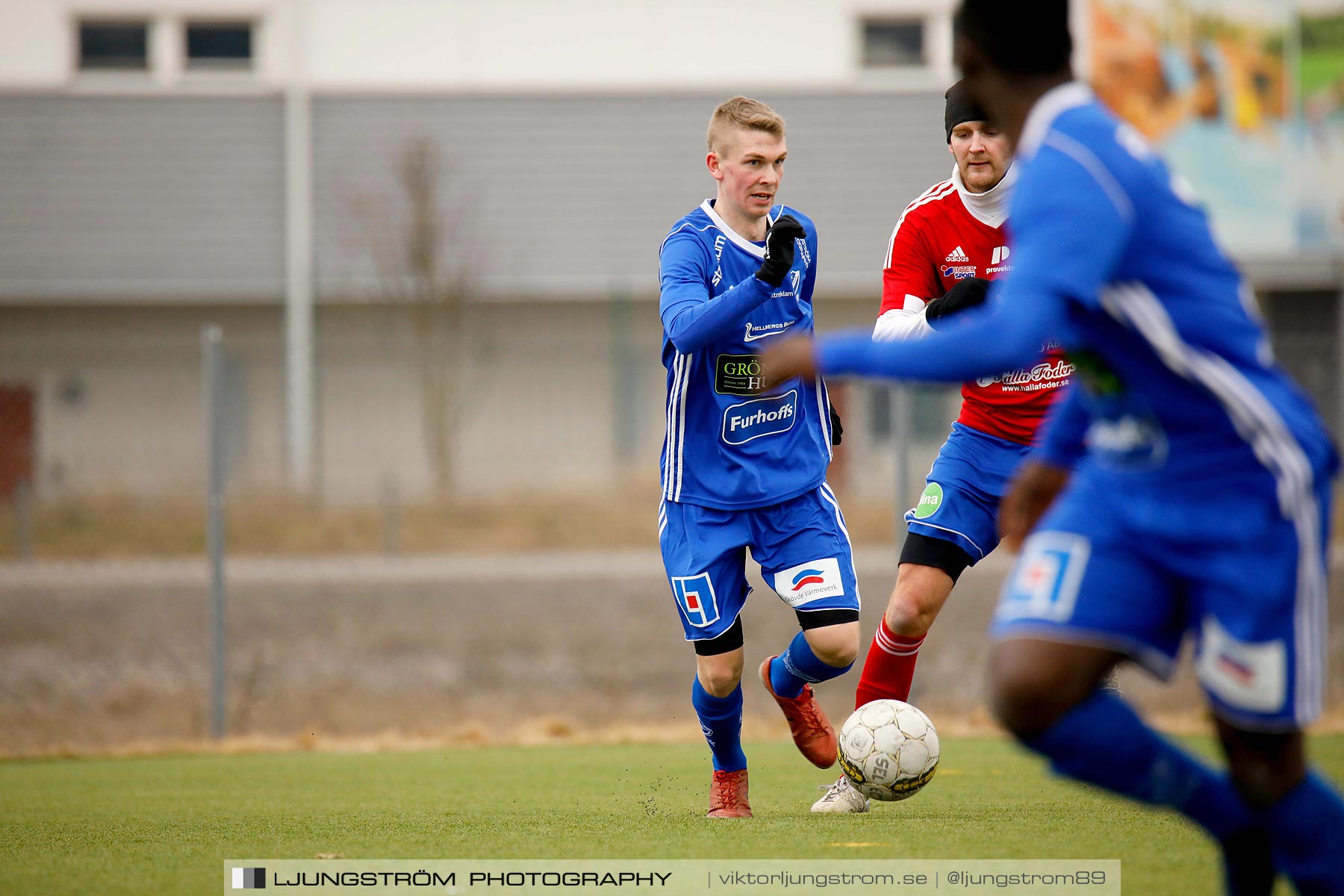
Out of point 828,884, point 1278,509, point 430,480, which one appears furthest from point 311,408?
point 1278,509

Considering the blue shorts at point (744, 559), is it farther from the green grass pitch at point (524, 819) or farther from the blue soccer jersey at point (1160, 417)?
the blue soccer jersey at point (1160, 417)

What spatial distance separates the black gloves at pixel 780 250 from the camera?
427 cm

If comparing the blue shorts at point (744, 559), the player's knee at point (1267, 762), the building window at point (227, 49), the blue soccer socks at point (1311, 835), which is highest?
the building window at point (227, 49)

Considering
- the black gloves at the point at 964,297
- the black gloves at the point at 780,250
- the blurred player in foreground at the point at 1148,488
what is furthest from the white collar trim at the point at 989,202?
the blurred player in foreground at the point at 1148,488

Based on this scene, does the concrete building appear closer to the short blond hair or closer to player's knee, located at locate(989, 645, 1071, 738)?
the short blond hair

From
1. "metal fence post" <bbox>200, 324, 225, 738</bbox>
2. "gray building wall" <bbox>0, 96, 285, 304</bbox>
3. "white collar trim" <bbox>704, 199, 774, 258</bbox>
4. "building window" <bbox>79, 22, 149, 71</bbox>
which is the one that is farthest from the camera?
"building window" <bbox>79, 22, 149, 71</bbox>

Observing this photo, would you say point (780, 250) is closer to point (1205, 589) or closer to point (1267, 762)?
point (1205, 589)

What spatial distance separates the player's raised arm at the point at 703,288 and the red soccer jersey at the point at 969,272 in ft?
2.08

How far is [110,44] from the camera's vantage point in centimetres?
2041

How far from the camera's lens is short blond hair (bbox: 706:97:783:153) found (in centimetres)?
485

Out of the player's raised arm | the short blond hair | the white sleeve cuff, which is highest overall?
the short blond hair

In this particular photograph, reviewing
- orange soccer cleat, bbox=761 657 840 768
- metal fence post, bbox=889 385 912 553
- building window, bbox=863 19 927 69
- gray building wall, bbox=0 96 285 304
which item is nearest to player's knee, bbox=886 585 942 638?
orange soccer cleat, bbox=761 657 840 768

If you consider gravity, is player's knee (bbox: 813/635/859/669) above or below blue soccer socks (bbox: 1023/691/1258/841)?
below

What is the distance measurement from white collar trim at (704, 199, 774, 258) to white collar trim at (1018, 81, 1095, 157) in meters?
2.22
